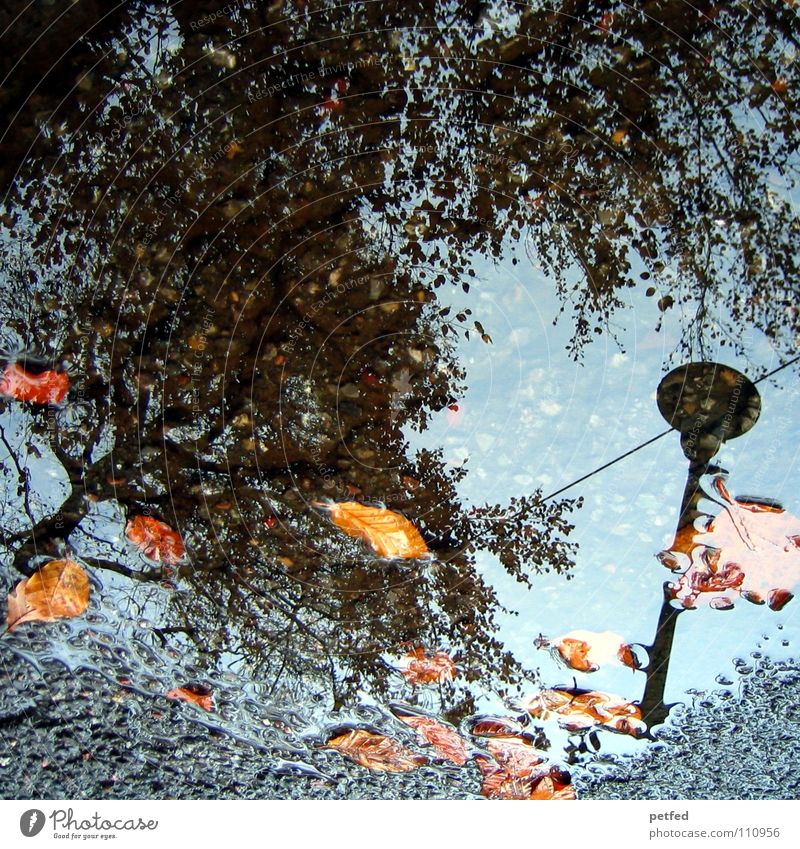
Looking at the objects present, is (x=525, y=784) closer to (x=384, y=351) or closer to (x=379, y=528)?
(x=379, y=528)

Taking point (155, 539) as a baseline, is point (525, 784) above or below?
below

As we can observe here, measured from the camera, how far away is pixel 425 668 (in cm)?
67

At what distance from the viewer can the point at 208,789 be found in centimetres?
66

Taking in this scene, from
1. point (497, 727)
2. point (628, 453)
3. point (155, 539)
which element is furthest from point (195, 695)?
point (628, 453)

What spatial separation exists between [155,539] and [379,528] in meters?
0.22

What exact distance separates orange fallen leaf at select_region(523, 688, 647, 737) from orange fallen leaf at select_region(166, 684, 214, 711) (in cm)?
31

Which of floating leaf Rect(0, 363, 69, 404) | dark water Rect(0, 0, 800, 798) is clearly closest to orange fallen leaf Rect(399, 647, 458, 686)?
dark water Rect(0, 0, 800, 798)

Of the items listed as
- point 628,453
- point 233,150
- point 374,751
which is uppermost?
point 233,150

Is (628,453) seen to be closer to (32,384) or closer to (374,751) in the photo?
(374,751)

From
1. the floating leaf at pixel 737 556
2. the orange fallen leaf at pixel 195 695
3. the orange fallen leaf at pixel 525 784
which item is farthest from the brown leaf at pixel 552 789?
the orange fallen leaf at pixel 195 695

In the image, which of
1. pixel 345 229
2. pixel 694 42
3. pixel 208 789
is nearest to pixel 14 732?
pixel 208 789

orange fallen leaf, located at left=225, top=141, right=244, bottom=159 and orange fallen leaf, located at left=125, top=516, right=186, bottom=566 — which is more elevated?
orange fallen leaf, located at left=225, top=141, right=244, bottom=159

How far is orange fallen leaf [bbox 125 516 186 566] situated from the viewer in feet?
2.14

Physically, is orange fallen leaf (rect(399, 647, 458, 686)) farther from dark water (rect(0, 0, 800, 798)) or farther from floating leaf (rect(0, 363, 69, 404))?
floating leaf (rect(0, 363, 69, 404))
